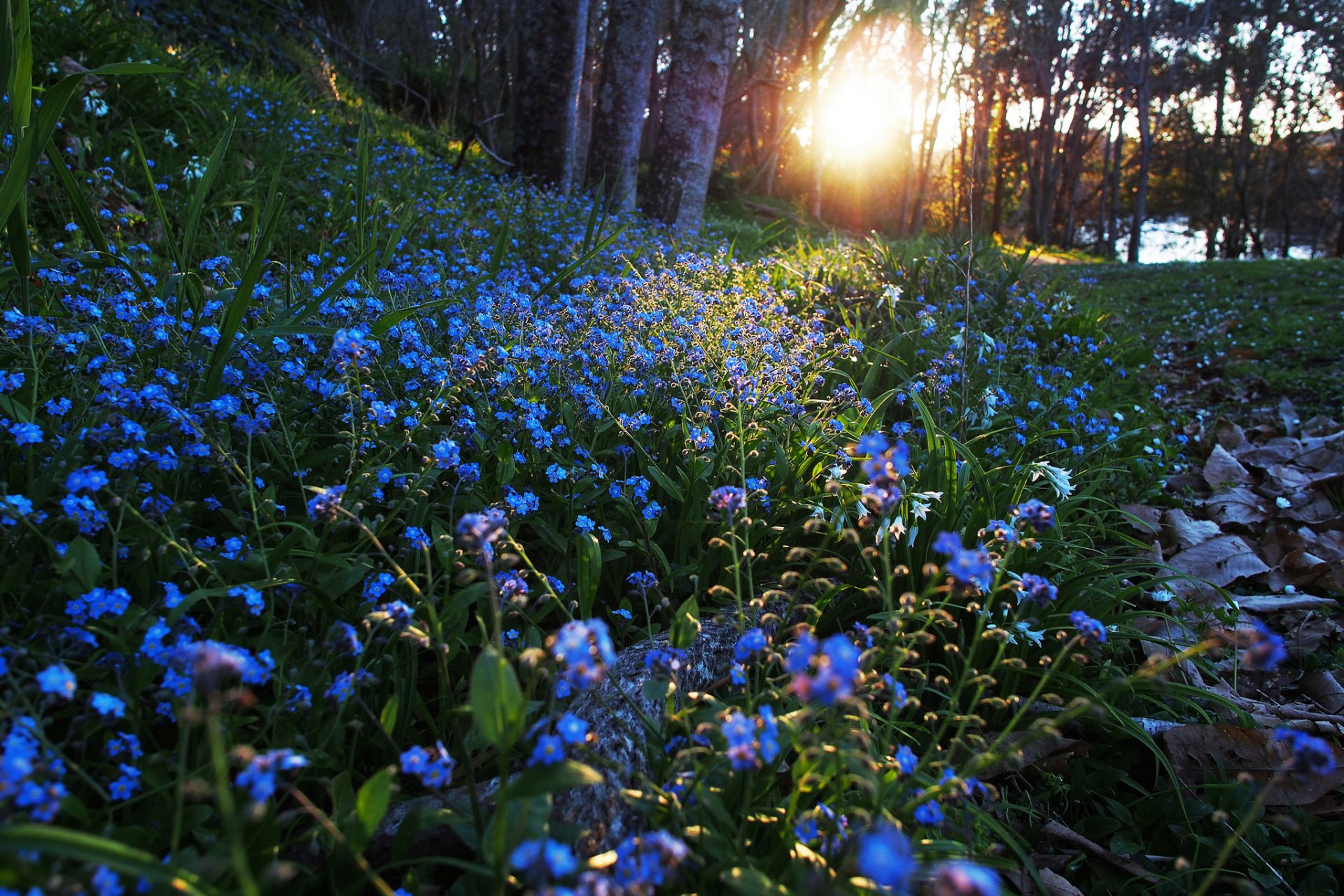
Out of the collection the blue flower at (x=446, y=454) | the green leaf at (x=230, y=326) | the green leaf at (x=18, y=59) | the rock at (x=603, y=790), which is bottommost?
the rock at (x=603, y=790)

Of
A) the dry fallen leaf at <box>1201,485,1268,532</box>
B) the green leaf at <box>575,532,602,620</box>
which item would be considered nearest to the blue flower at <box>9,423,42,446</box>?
the green leaf at <box>575,532,602,620</box>

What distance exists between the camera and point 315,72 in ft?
30.9

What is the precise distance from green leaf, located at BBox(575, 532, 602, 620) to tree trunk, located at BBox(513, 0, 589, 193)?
6.32 meters

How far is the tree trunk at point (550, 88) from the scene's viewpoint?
746 centimetres

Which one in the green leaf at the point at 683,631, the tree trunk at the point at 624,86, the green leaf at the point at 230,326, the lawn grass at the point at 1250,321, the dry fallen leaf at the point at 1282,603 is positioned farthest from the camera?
the tree trunk at the point at 624,86

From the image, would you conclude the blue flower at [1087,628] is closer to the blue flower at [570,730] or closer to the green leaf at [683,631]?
the green leaf at [683,631]

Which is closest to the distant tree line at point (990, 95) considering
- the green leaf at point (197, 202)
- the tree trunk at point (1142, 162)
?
the tree trunk at point (1142, 162)

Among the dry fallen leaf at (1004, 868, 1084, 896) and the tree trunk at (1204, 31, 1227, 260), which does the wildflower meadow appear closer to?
the dry fallen leaf at (1004, 868, 1084, 896)

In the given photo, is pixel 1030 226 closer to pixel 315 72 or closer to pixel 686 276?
pixel 315 72

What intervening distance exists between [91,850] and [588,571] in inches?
41.3

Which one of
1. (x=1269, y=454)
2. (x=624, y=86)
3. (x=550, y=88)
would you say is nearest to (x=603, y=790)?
(x=1269, y=454)

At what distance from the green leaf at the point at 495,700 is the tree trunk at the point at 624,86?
22.2 ft

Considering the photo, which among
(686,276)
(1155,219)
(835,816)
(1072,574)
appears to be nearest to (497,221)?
(686,276)

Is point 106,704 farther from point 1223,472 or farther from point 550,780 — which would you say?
point 1223,472
